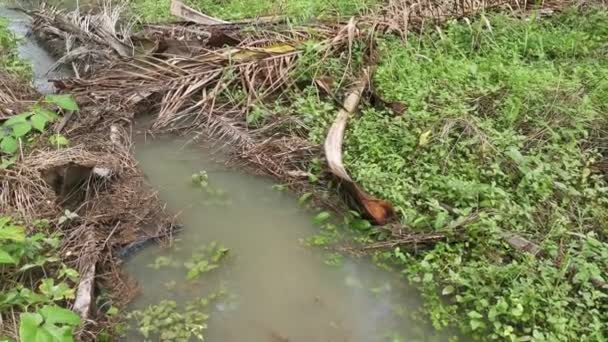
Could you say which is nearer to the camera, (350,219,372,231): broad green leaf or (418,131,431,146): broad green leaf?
(350,219,372,231): broad green leaf

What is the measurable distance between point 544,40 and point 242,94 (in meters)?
3.11

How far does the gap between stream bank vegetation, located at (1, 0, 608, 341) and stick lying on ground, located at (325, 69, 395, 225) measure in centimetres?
2

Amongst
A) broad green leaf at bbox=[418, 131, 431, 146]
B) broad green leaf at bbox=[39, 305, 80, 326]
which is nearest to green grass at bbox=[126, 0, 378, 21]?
broad green leaf at bbox=[418, 131, 431, 146]

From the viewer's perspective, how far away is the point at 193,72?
17.1 ft

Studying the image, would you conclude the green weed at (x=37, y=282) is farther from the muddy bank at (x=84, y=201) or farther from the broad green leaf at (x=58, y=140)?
the broad green leaf at (x=58, y=140)

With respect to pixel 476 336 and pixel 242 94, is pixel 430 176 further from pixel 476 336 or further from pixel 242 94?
pixel 242 94

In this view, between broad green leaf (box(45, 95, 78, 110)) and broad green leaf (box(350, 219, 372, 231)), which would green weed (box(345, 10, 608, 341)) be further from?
broad green leaf (box(45, 95, 78, 110))

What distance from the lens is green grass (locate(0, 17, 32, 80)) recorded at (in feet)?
17.6

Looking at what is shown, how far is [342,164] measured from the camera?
13.2ft

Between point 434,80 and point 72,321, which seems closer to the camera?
point 72,321

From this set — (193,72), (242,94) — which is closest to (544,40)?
(242,94)

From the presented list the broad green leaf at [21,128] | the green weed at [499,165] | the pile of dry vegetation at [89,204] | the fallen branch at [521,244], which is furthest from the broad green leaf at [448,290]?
the broad green leaf at [21,128]

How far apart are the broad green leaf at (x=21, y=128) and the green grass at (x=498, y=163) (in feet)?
7.08

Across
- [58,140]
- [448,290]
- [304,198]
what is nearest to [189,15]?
[58,140]
